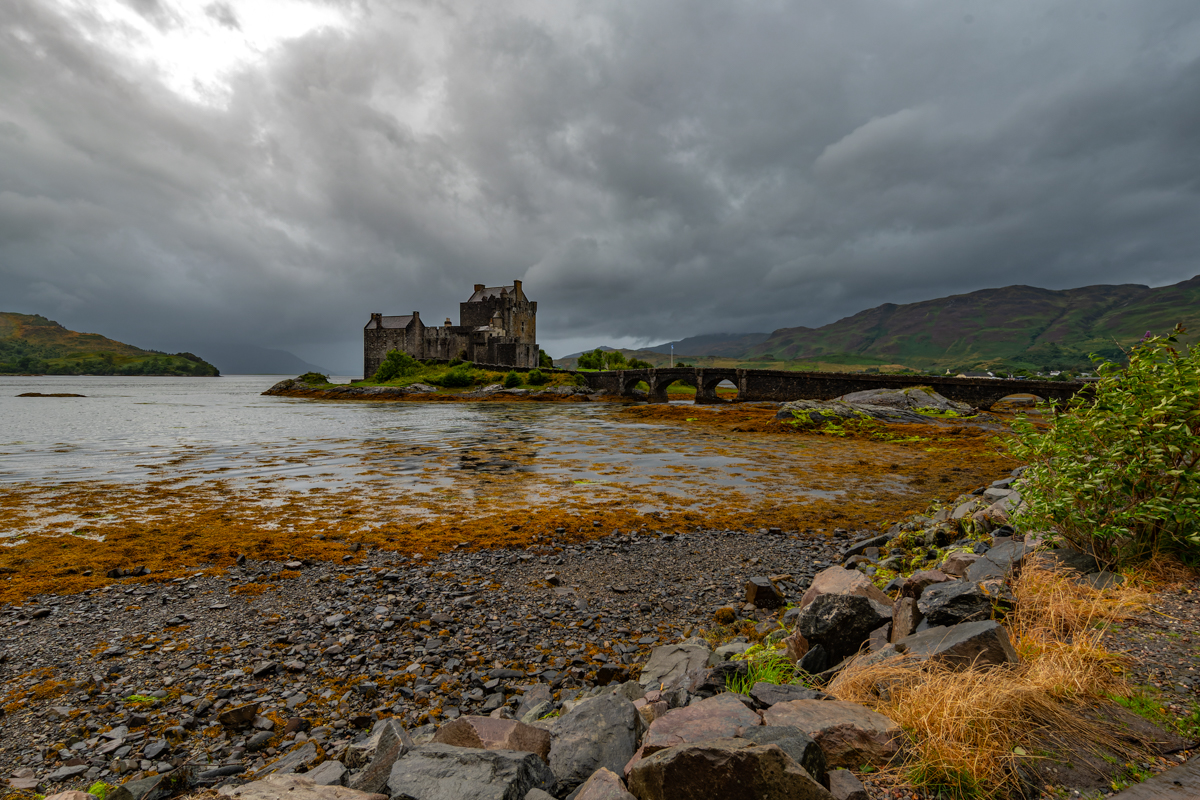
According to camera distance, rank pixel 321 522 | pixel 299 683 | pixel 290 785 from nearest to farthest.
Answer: pixel 290 785 < pixel 299 683 < pixel 321 522

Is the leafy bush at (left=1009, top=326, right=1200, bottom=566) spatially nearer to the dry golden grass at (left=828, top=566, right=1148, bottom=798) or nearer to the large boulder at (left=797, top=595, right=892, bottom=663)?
the dry golden grass at (left=828, top=566, right=1148, bottom=798)

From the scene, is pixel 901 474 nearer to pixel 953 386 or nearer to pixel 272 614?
pixel 272 614

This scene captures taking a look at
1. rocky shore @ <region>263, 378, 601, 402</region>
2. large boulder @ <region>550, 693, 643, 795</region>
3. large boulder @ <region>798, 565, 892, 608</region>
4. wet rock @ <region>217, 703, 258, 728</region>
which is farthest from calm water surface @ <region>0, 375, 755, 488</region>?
rocky shore @ <region>263, 378, 601, 402</region>

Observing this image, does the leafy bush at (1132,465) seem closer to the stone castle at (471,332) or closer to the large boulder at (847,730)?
the large boulder at (847,730)

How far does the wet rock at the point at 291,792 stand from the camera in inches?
131

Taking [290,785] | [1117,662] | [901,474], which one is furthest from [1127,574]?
[901,474]

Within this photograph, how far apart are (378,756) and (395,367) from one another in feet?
327

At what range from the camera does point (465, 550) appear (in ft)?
34.3

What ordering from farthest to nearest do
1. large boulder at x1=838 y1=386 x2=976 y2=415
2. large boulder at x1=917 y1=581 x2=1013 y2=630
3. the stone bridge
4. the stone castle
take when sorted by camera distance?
the stone castle
the stone bridge
large boulder at x1=838 y1=386 x2=976 y2=415
large boulder at x1=917 y1=581 x2=1013 y2=630

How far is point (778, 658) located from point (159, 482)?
2107 centimetres

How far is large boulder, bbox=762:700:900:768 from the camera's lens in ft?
10.3

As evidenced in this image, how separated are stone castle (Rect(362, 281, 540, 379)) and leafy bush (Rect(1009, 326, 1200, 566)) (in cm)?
9628

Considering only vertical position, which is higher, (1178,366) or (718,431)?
(1178,366)

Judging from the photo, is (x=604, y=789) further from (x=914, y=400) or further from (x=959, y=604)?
(x=914, y=400)
